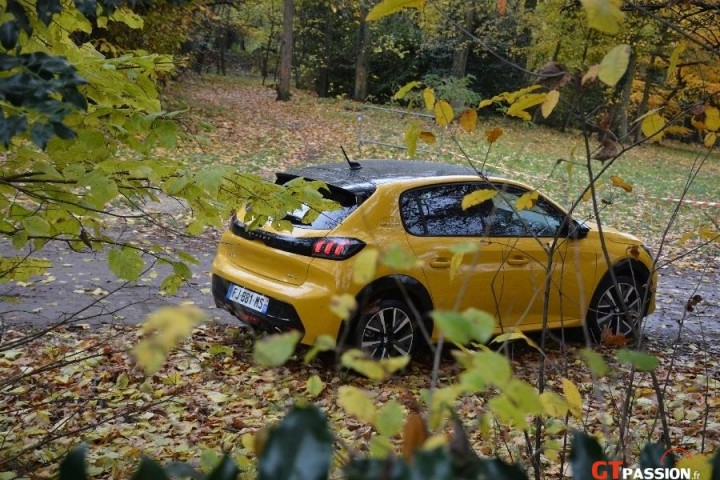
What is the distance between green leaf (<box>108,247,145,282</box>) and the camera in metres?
3.37

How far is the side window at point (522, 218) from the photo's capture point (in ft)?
20.4

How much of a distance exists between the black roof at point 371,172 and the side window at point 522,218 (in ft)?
1.28

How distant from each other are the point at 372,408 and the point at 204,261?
8.45 meters

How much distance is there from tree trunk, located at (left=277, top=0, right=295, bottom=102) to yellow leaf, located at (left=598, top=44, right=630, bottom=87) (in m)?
25.7

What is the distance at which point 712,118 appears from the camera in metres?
3.06

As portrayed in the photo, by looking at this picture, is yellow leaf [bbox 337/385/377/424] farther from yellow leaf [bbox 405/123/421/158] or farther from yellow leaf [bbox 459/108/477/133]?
yellow leaf [bbox 459/108/477/133]

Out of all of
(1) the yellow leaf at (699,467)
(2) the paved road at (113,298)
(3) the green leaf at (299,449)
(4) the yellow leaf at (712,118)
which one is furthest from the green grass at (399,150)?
(3) the green leaf at (299,449)

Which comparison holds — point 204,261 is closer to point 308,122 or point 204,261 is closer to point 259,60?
point 308,122

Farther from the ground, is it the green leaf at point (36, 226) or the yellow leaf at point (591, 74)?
the yellow leaf at point (591, 74)

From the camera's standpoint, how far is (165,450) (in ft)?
14.6

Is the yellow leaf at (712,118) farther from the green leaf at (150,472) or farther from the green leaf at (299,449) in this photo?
the green leaf at (150,472)

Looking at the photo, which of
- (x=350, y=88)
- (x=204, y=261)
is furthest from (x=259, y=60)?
(x=204, y=261)

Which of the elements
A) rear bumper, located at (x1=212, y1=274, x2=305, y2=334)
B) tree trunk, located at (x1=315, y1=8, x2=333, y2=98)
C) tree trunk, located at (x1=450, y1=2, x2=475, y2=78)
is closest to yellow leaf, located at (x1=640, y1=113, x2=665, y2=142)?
rear bumper, located at (x1=212, y1=274, x2=305, y2=334)

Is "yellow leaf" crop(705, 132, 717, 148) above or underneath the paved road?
above
